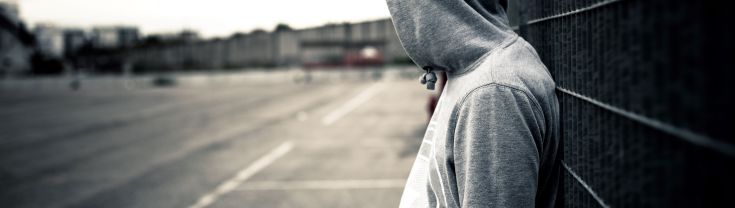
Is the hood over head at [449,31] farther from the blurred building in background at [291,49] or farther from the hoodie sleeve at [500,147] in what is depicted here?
the blurred building in background at [291,49]

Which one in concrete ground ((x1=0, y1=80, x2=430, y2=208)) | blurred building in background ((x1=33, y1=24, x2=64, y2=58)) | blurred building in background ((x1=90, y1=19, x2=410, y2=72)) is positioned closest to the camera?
concrete ground ((x1=0, y1=80, x2=430, y2=208))

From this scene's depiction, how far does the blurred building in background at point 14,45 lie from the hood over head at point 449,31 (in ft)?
223

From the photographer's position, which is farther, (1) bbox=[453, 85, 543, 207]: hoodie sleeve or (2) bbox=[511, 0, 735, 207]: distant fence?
(1) bbox=[453, 85, 543, 207]: hoodie sleeve

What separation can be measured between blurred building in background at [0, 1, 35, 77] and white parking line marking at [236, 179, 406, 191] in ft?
201

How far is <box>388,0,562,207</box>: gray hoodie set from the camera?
5.56 feet

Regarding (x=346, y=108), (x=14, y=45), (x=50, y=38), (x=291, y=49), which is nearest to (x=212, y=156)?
(x=346, y=108)

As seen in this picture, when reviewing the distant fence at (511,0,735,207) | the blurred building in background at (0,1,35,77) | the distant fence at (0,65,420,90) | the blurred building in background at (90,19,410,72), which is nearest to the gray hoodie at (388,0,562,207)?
the distant fence at (511,0,735,207)

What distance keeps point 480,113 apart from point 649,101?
1.47 feet

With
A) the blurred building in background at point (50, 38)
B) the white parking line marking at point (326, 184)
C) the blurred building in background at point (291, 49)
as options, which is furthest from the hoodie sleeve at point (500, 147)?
the blurred building in background at point (50, 38)

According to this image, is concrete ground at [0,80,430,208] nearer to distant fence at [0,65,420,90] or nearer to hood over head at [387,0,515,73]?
hood over head at [387,0,515,73]

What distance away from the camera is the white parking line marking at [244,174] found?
319 inches

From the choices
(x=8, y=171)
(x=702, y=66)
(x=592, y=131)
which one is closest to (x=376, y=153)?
(x=8, y=171)

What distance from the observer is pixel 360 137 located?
1370 cm

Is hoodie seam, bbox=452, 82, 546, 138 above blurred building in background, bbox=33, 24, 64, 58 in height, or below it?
above
